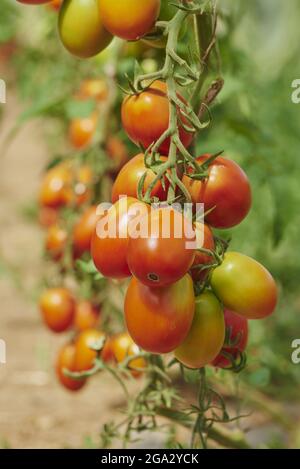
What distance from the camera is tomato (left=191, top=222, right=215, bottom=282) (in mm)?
790

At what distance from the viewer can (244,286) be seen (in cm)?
80

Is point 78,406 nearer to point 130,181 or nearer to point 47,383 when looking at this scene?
point 47,383

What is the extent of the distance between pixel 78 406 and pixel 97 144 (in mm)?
725

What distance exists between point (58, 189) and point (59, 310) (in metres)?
0.23

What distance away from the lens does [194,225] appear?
788 mm

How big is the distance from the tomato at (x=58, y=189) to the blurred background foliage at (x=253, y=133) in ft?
0.36

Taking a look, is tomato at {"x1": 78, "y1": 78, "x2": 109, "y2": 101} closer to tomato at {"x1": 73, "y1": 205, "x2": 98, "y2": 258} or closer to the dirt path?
the dirt path

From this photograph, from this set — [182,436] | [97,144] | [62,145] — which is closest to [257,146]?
[97,144]

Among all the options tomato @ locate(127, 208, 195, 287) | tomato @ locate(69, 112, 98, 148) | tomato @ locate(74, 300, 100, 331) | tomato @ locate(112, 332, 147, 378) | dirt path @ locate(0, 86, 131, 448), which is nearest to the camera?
tomato @ locate(127, 208, 195, 287)

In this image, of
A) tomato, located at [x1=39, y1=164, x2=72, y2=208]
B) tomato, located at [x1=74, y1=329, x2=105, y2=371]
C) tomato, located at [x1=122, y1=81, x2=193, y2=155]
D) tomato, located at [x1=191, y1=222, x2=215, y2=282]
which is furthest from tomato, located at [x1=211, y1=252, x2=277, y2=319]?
tomato, located at [x1=39, y1=164, x2=72, y2=208]

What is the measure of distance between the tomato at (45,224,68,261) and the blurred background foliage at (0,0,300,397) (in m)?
0.22

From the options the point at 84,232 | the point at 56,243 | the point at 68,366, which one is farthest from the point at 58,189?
the point at 68,366

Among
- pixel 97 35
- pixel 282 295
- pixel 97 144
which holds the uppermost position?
pixel 97 35

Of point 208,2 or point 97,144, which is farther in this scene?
point 97,144
